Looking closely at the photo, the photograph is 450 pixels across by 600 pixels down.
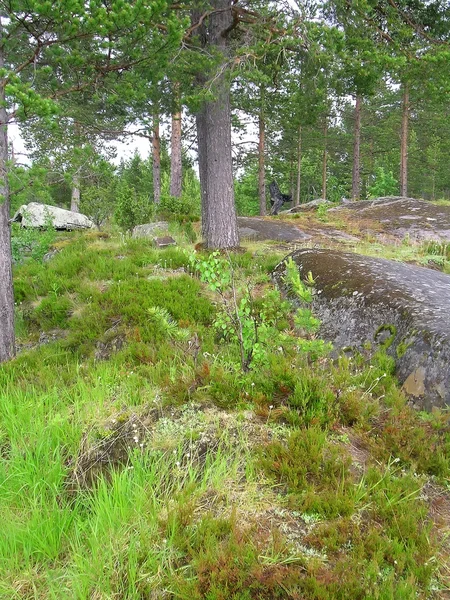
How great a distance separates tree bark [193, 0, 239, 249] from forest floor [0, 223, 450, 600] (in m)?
4.47

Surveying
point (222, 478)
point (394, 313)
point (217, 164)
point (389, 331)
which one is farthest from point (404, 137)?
point (222, 478)

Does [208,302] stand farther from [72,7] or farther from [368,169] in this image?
[368,169]

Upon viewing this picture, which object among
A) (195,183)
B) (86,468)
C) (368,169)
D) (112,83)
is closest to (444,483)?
(86,468)

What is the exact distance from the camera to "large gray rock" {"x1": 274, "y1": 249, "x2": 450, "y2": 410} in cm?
339

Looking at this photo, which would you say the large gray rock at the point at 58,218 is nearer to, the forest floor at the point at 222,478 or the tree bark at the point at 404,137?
the forest floor at the point at 222,478

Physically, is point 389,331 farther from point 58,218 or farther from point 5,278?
point 58,218

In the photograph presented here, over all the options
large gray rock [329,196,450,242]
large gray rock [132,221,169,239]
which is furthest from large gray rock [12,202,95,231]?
large gray rock [329,196,450,242]

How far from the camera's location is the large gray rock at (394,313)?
11.1 feet

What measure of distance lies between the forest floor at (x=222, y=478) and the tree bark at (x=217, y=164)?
14.7 feet

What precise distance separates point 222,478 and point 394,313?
259 cm

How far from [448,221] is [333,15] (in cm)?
645

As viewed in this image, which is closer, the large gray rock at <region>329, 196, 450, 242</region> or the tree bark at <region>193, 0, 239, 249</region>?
the tree bark at <region>193, 0, 239, 249</region>

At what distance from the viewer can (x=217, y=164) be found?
8.54 meters

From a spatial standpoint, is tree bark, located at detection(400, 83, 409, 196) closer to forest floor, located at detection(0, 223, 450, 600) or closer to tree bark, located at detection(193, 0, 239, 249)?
tree bark, located at detection(193, 0, 239, 249)
